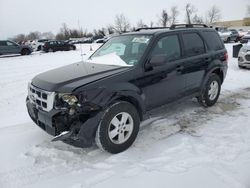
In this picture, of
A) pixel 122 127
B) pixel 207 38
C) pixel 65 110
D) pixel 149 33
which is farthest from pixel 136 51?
pixel 207 38

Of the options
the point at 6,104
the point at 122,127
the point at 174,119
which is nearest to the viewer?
the point at 122,127

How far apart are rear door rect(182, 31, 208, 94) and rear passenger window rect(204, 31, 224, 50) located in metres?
0.24

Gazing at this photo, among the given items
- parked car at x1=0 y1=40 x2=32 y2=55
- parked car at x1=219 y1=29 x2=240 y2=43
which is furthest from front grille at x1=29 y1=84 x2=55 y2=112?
parked car at x1=219 y1=29 x2=240 y2=43

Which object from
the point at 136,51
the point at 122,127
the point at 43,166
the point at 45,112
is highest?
the point at 136,51

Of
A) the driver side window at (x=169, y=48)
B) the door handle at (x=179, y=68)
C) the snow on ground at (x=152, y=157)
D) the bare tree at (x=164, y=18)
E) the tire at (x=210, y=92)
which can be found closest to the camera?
the snow on ground at (x=152, y=157)

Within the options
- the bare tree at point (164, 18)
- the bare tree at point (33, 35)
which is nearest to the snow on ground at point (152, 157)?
the bare tree at point (164, 18)

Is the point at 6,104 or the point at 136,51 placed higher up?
the point at 136,51

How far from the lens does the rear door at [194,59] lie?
16.8 ft

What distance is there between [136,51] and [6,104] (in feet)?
12.9

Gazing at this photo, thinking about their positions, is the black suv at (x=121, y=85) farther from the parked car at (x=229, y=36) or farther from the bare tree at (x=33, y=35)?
the bare tree at (x=33, y=35)

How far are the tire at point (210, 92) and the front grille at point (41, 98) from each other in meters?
3.33

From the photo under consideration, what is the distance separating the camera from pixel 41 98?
385 cm

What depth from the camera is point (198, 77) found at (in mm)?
5438

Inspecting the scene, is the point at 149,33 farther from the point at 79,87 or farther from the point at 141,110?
the point at 79,87
